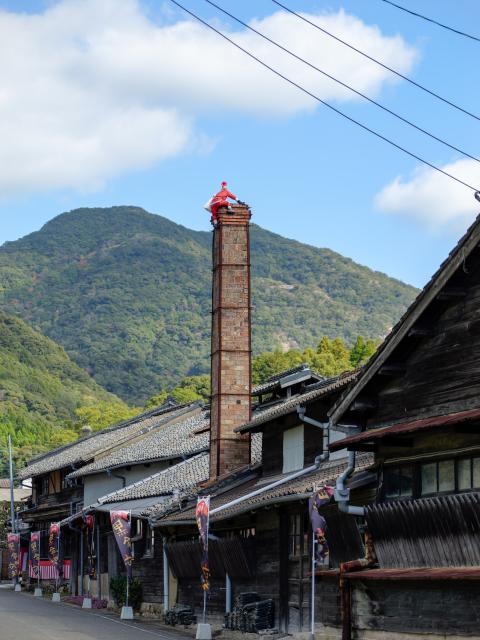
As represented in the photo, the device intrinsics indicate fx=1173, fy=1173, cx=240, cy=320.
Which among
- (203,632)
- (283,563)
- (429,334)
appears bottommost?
(203,632)

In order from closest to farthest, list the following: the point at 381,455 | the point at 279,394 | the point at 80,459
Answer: the point at 381,455
the point at 279,394
the point at 80,459

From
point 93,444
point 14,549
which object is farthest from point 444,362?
point 93,444

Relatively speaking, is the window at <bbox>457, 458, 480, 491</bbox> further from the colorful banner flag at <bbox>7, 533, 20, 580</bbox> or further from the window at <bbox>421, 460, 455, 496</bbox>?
the colorful banner flag at <bbox>7, 533, 20, 580</bbox>

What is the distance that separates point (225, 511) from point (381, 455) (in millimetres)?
10051

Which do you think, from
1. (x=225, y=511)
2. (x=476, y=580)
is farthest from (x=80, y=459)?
(x=476, y=580)

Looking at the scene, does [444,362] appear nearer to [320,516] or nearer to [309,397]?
[320,516]

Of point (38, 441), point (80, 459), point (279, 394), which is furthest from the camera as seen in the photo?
point (38, 441)

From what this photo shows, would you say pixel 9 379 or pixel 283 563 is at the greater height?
pixel 9 379

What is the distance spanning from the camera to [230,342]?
126 feet

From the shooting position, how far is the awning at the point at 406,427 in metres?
17.6

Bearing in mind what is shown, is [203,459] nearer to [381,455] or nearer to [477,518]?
[381,455]

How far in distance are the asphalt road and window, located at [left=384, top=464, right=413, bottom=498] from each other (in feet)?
35.1

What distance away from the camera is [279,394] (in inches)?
1651

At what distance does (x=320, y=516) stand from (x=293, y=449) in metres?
7.74
